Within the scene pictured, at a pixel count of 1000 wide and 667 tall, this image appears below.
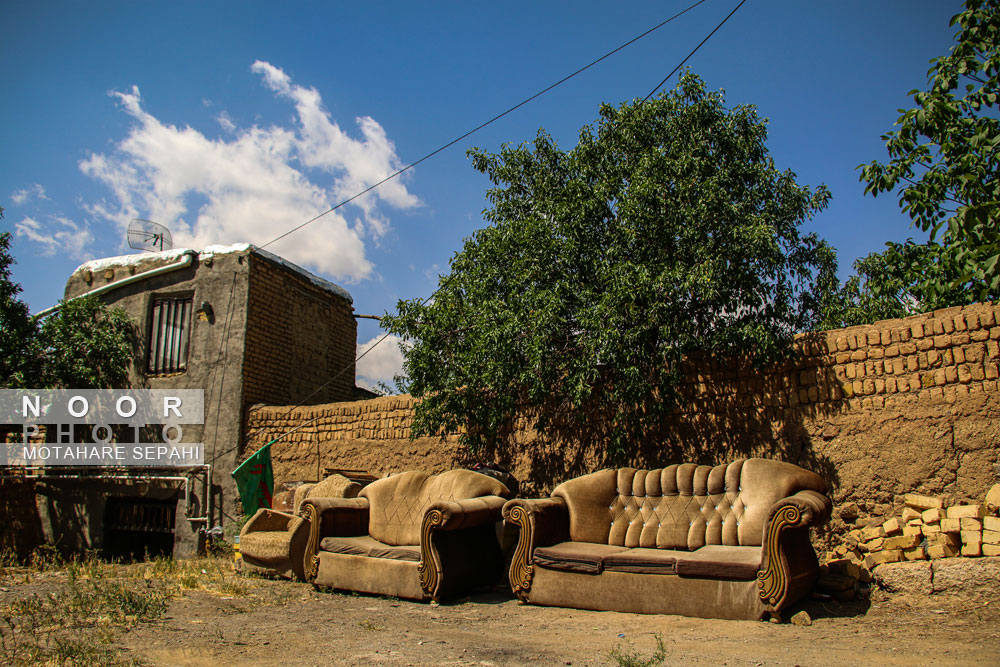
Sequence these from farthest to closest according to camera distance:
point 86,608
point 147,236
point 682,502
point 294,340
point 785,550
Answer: point 147,236
point 294,340
point 682,502
point 86,608
point 785,550

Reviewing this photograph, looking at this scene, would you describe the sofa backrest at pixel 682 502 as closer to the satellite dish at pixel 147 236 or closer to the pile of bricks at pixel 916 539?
the pile of bricks at pixel 916 539

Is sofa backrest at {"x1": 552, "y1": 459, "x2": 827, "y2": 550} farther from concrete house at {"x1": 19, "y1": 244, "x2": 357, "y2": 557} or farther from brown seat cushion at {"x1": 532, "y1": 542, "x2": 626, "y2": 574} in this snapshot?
concrete house at {"x1": 19, "y1": 244, "x2": 357, "y2": 557}

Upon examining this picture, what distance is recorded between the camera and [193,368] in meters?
10.2

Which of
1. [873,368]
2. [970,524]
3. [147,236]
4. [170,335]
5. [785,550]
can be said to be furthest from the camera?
[147,236]

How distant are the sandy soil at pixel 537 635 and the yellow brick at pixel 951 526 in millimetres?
445

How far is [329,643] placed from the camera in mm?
3621

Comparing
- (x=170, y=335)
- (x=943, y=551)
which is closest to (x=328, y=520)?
(x=943, y=551)

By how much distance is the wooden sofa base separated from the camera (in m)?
4.04

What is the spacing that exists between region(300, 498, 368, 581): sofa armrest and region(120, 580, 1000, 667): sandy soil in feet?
2.16

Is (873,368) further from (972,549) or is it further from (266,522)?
(266,522)

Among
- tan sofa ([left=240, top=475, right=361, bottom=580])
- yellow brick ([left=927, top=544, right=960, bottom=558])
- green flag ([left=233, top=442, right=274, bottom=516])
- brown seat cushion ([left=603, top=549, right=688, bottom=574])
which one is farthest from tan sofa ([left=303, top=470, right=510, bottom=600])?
green flag ([left=233, top=442, right=274, bottom=516])

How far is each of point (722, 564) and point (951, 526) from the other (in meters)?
1.65

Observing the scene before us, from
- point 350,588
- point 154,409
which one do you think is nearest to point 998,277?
point 350,588

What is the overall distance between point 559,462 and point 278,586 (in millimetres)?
3034
